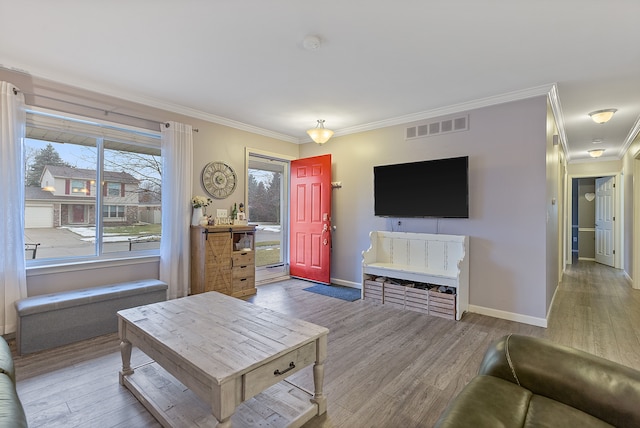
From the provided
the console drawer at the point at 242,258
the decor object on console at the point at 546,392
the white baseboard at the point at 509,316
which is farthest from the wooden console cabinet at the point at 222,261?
the decor object on console at the point at 546,392

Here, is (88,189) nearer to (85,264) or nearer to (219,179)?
(85,264)

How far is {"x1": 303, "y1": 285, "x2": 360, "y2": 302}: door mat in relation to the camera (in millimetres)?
4338

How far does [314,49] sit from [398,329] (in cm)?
281

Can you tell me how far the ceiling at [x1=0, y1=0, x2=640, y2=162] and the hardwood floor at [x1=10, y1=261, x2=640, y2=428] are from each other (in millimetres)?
2578

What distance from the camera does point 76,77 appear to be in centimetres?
310

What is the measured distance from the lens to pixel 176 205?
384cm

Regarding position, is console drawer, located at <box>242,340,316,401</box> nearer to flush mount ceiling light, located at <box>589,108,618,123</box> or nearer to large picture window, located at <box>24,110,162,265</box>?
large picture window, located at <box>24,110,162,265</box>

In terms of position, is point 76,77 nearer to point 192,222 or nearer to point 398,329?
point 192,222

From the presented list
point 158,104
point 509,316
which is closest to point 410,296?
point 509,316

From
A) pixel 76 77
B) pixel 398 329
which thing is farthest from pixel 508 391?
pixel 76 77

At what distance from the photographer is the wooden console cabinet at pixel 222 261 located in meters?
3.91

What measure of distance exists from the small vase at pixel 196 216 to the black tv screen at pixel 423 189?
2.49 metres

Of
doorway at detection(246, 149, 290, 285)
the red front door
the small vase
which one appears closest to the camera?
the small vase

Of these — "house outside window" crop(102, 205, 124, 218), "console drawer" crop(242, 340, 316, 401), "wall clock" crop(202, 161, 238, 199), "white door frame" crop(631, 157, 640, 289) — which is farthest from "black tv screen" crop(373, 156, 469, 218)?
"white door frame" crop(631, 157, 640, 289)
